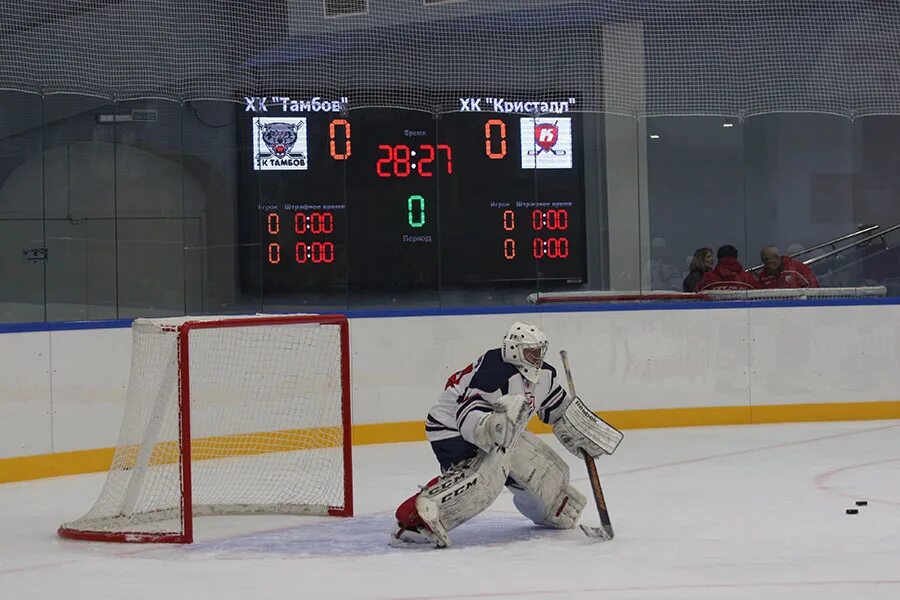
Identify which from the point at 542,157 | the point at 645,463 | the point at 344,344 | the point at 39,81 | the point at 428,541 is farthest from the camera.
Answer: the point at 542,157

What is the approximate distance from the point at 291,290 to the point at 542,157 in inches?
79.7

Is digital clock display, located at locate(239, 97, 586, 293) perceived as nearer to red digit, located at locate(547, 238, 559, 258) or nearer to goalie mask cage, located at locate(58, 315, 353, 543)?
red digit, located at locate(547, 238, 559, 258)

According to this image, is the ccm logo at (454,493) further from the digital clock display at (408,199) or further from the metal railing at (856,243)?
the metal railing at (856,243)

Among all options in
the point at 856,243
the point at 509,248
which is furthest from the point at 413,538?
the point at 856,243

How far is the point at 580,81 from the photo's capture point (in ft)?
32.6

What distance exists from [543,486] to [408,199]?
459 centimetres

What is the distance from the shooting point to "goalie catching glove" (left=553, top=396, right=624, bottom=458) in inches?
202

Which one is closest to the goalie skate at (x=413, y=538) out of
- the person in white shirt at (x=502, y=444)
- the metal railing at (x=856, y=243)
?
the person in white shirt at (x=502, y=444)

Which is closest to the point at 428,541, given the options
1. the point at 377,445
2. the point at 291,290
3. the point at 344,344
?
the point at 344,344

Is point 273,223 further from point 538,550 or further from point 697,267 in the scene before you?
point 538,550

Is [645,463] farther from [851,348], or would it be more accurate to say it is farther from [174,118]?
[174,118]

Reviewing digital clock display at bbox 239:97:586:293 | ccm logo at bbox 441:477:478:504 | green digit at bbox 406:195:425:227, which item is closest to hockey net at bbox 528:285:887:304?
digital clock display at bbox 239:97:586:293

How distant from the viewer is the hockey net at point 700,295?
899 centimetres

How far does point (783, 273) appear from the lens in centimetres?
945
